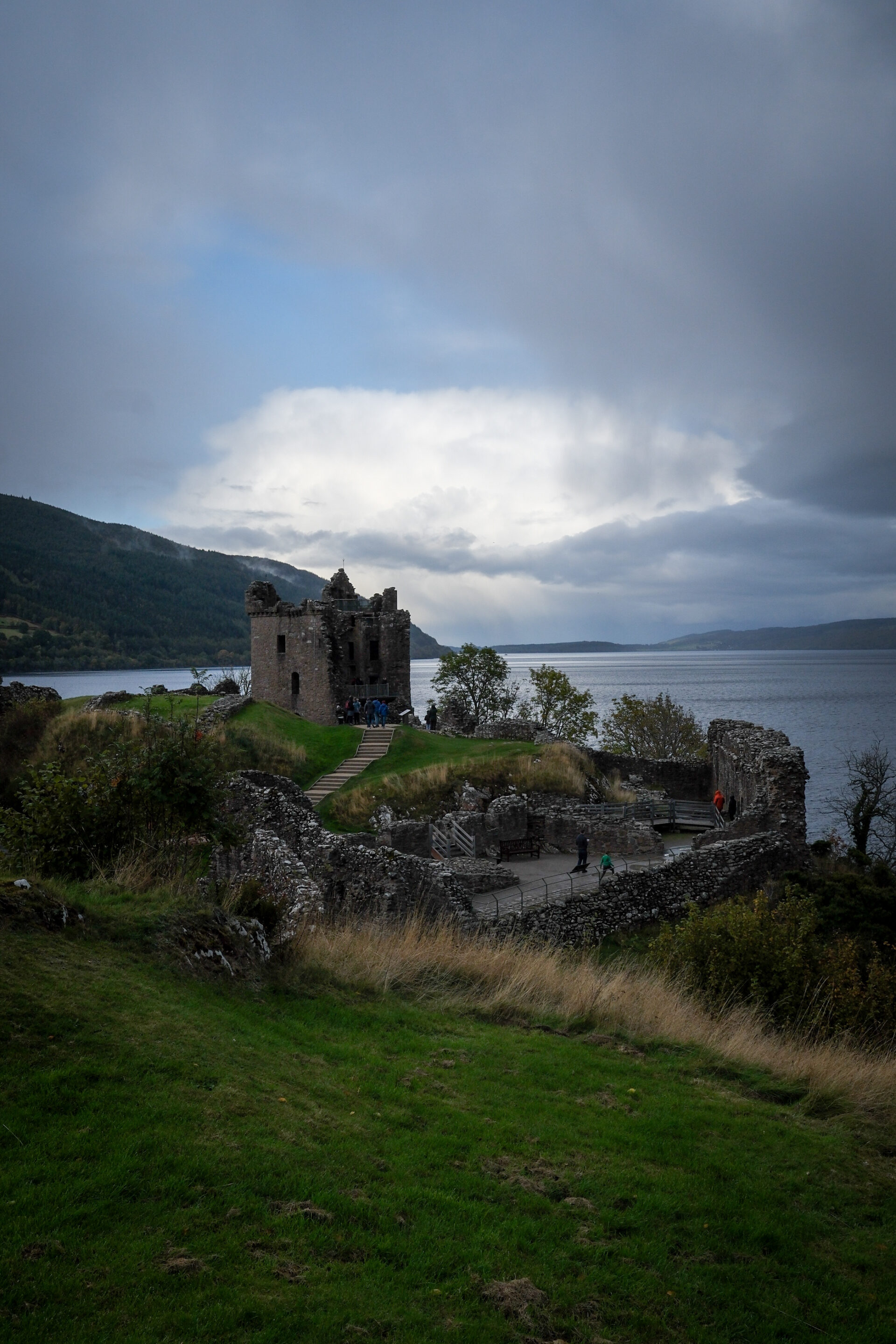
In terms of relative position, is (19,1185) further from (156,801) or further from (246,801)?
Answer: (246,801)

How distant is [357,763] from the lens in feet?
106

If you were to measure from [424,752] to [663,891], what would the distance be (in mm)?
16233

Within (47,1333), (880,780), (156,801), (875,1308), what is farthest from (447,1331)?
(880,780)

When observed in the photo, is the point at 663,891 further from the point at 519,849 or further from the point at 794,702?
the point at 794,702

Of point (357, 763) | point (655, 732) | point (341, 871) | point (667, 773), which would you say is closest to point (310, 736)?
point (357, 763)

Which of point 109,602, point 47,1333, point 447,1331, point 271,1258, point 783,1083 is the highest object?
point 109,602

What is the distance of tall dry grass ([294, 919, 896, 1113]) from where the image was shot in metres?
8.88

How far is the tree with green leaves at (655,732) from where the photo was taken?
2286 inches

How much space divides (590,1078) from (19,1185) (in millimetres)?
5523

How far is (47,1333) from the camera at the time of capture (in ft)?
11.3

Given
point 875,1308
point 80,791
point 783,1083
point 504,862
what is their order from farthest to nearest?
1. point 504,862
2. point 80,791
3. point 783,1083
4. point 875,1308

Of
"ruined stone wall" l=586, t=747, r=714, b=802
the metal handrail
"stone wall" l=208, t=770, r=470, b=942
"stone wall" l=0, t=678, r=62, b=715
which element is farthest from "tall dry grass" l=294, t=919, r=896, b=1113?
"stone wall" l=0, t=678, r=62, b=715

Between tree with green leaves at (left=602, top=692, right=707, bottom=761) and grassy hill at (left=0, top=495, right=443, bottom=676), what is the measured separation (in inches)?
3279

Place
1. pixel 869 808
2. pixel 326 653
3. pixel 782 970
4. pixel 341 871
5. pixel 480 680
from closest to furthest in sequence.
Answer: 1. pixel 782 970
2. pixel 341 871
3. pixel 869 808
4. pixel 326 653
5. pixel 480 680
